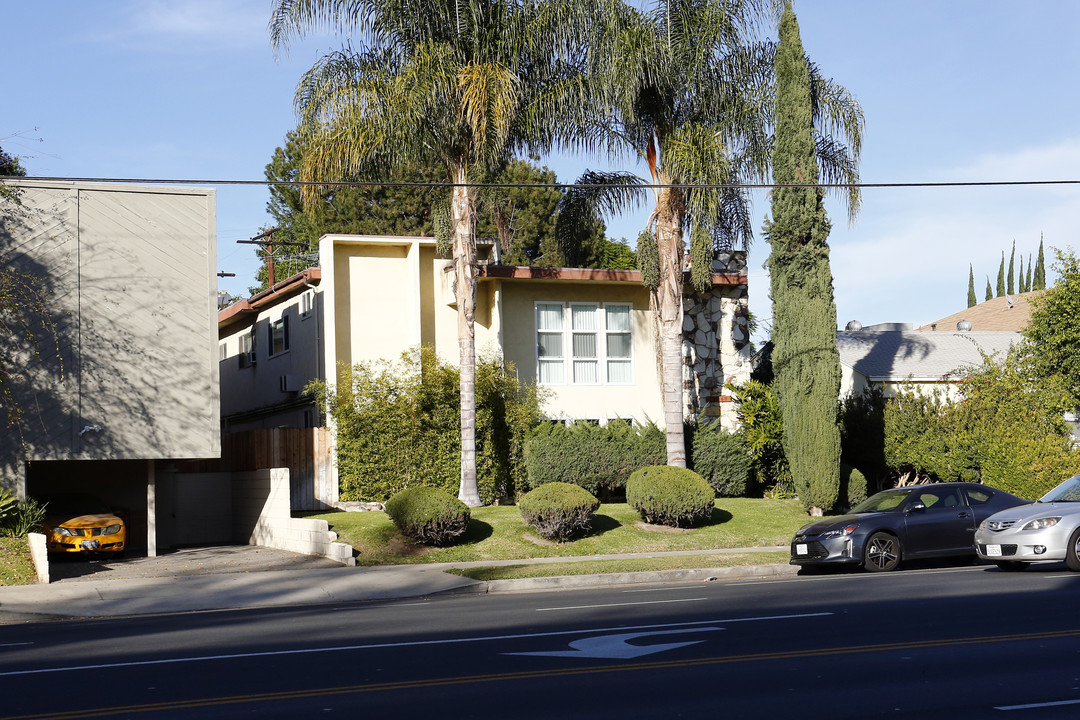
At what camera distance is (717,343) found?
31.3 meters

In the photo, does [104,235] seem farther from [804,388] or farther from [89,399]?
[804,388]

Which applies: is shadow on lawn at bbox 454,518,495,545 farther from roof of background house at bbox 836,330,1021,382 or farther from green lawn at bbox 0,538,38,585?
roof of background house at bbox 836,330,1021,382

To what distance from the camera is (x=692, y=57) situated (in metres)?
25.3

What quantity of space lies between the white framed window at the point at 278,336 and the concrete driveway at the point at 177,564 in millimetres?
9637

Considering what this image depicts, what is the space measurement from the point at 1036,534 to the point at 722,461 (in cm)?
1297

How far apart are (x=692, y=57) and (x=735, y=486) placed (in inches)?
422

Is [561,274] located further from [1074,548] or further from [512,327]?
[1074,548]

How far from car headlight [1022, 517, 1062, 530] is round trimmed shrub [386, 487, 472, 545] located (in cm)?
974

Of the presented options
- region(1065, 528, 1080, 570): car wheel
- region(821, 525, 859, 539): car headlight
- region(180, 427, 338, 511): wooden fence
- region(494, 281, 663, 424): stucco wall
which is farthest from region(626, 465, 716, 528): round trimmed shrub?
region(1065, 528, 1080, 570): car wheel

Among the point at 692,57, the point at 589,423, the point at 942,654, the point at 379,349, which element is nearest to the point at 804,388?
the point at 589,423

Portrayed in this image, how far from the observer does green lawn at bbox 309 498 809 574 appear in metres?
20.2

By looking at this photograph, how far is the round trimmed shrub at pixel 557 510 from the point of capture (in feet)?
68.1

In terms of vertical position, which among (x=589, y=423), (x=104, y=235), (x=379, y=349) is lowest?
(x=589, y=423)

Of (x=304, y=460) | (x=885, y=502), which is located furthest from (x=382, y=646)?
(x=304, y=460)
